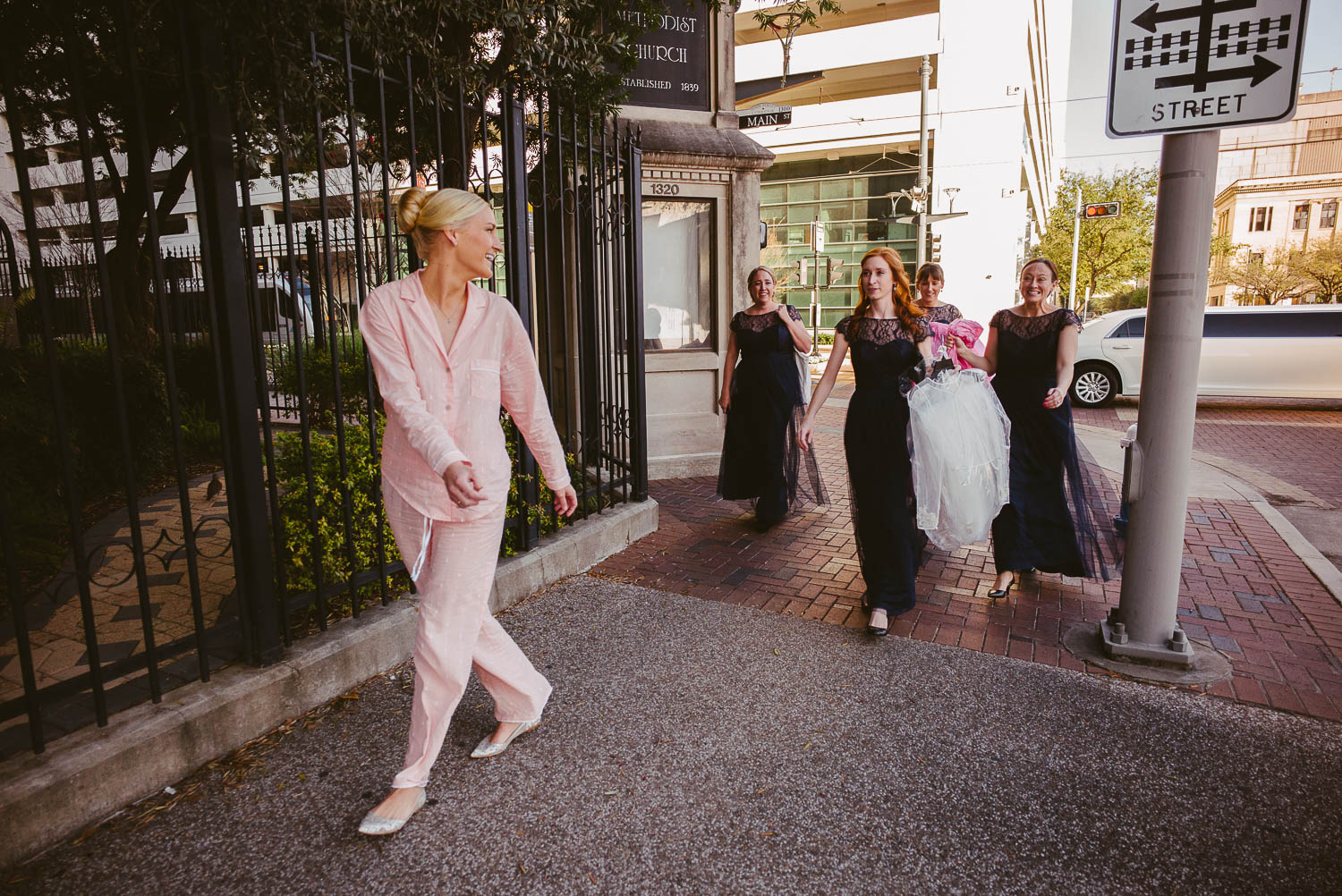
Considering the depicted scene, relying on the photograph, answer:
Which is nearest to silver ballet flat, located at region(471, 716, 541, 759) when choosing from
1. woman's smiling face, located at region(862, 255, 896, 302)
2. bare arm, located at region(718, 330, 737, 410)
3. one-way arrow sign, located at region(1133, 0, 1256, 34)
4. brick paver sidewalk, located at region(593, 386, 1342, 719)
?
brick paver sidewalk, located at region(593, 386, 1342, 719)

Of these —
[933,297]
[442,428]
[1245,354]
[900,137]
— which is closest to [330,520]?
[442,428]

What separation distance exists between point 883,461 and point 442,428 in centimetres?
254

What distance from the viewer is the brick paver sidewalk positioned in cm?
369

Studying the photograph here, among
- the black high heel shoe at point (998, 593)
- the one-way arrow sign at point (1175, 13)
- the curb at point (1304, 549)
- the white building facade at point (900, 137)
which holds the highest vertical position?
the white building facade at point (900, 137)

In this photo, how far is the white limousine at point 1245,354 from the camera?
12531 mm

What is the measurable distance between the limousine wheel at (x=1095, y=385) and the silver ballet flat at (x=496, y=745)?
13190 mm

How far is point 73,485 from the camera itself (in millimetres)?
2490

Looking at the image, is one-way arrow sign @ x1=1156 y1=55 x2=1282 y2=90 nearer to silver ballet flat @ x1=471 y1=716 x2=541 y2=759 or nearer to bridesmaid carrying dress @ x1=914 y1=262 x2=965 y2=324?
bridesmaid carrying dress @ x1=914 y1=262 x2=965 y2=324

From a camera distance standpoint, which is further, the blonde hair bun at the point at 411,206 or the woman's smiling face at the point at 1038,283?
the woman's smiling face at the point at 1038,283

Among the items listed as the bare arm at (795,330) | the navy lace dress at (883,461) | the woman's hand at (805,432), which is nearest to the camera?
the navy lace dress at (883,461)

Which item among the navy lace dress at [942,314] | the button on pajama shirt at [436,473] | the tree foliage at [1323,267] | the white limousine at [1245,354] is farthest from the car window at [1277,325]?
the tree foliage at [1323,267]

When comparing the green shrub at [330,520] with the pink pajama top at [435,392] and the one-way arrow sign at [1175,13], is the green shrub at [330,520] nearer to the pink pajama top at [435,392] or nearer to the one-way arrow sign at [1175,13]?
the pink pajama top at [435,392]

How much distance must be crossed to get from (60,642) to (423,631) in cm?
265

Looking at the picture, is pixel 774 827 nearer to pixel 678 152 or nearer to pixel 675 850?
pixel 675 850
